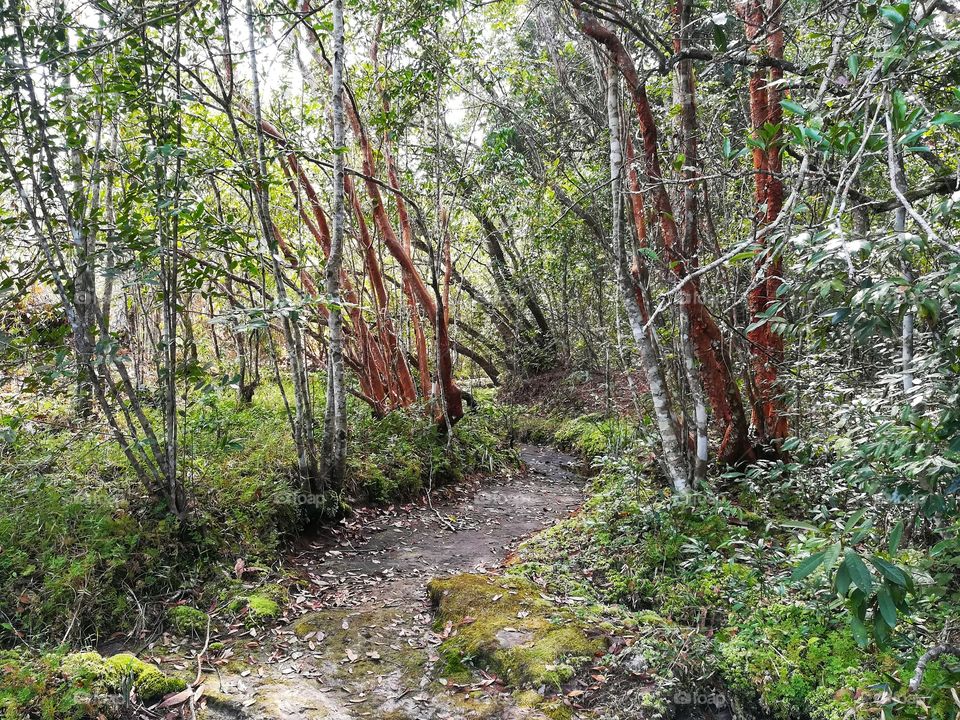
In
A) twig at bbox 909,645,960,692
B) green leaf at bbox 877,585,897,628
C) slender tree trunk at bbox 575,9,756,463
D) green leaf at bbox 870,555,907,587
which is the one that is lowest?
twig at bbox 909,645,960,692

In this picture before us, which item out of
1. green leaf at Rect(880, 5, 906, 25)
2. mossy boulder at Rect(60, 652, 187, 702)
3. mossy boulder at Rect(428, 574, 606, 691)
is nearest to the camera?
green leaf at Rect(880, 5, 906, 25)

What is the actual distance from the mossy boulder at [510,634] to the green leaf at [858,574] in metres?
2.58

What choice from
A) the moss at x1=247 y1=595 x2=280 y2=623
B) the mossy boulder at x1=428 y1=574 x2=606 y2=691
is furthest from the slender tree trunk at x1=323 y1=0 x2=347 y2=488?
the mossy boulder at x1=428 y1=574 x2=606 y2=691

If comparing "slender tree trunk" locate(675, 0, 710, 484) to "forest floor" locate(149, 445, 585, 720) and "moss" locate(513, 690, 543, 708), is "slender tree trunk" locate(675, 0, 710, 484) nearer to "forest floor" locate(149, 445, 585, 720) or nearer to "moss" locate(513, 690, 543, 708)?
"forest floor" locate(149, 445, 585, 720)

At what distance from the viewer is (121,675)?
3.74m

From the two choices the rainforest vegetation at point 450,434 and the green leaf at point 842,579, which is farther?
the rainforest vegetation at point 450,434

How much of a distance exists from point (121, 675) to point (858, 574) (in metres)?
4.22

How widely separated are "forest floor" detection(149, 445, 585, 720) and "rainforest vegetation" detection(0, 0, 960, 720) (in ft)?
0.11

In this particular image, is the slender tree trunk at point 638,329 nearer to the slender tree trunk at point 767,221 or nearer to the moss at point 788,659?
the slender tree trunk at point 767,221

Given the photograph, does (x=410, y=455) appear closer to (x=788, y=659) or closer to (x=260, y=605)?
(x=260, y=605)

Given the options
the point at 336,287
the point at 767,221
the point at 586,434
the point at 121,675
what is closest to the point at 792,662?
the point at 767,221

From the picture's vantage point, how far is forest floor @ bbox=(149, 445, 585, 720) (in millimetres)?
3926

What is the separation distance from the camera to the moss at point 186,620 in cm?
465

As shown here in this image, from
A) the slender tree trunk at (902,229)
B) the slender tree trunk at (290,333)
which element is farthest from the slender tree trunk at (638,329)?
the slender tree trunk at (290,333)
